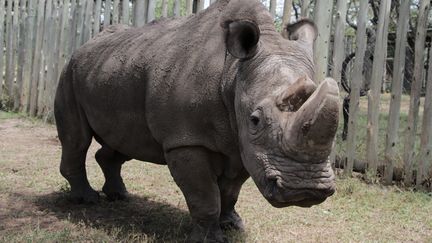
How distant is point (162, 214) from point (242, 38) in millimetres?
1960

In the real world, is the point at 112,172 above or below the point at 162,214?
above

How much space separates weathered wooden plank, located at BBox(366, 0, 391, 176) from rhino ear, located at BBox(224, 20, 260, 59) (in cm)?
314

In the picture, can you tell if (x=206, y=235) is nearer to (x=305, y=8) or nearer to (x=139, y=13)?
(x=305, y=8)

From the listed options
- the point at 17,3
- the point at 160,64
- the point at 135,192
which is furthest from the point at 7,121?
the point at 160,64

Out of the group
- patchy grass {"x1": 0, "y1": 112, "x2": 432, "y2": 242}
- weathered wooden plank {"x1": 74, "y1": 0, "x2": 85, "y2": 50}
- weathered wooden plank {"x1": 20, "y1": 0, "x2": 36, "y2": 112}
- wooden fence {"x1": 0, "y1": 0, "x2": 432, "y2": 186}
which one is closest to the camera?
patchy grass {"x1": 0, "y1": 112, "x2": 432, "y2": 242}

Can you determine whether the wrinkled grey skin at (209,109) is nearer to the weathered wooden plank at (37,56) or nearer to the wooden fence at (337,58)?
the wooden fence at (337,58)

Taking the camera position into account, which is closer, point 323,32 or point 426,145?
point 426,145

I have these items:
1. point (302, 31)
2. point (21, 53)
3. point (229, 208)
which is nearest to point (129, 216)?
point (229, 208)

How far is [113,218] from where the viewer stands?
181 inches

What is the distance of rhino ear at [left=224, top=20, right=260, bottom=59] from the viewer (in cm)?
329

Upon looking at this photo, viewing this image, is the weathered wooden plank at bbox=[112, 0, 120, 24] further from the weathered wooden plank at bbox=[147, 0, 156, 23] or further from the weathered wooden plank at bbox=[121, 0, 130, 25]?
the weathered wooden plank at bbox=[147, 0, 156, 23]

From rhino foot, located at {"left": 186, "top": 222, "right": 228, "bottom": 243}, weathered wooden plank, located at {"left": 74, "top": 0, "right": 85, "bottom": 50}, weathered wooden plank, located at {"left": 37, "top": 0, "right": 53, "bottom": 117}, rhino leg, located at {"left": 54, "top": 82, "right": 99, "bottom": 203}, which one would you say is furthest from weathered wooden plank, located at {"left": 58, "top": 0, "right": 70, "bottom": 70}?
rhino foot, located at {"left": 186, "top": 222, "right": 228, "bottom": 243}

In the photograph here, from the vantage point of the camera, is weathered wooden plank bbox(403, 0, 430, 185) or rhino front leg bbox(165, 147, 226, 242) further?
weathered wooden plank bbox(403, 0, 430, 185)

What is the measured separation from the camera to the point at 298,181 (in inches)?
112
